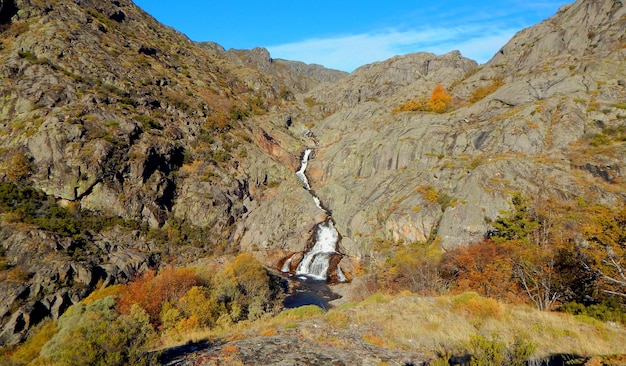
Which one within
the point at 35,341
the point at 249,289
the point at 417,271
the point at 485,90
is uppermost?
the point at 485,90

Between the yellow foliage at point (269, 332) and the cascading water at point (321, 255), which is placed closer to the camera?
the yellow foliage at point (269, 332)

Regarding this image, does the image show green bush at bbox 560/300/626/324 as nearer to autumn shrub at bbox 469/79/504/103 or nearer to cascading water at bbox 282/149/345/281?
cascading water at bbox 282/149/345/281

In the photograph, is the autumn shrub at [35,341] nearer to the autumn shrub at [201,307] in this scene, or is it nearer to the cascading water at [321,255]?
the autumn shrub at [201,307]

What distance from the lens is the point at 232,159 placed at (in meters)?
78.9

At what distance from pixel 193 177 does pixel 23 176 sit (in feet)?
91.3

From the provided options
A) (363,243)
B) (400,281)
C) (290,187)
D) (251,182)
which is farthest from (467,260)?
(251,182)

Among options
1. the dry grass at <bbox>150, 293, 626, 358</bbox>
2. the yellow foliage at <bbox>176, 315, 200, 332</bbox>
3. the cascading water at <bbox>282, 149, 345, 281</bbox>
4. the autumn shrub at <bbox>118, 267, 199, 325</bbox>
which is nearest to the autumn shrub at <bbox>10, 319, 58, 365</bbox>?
the autumn shrub at <bbox>118, 267, 199, 325</bbox>

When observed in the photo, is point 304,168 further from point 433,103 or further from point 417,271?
point 417,271

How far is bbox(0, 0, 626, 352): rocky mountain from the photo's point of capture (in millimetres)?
43438

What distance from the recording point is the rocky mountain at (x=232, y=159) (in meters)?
43.4

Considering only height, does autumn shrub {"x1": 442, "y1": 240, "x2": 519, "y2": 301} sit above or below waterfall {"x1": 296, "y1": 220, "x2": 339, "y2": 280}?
above

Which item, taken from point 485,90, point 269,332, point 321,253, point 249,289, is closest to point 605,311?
point 269,332

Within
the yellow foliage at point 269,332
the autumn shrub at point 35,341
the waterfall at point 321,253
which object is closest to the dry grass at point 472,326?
the yellow foliage at point 269,332

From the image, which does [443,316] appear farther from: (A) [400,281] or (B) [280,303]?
(B) [280,303]
